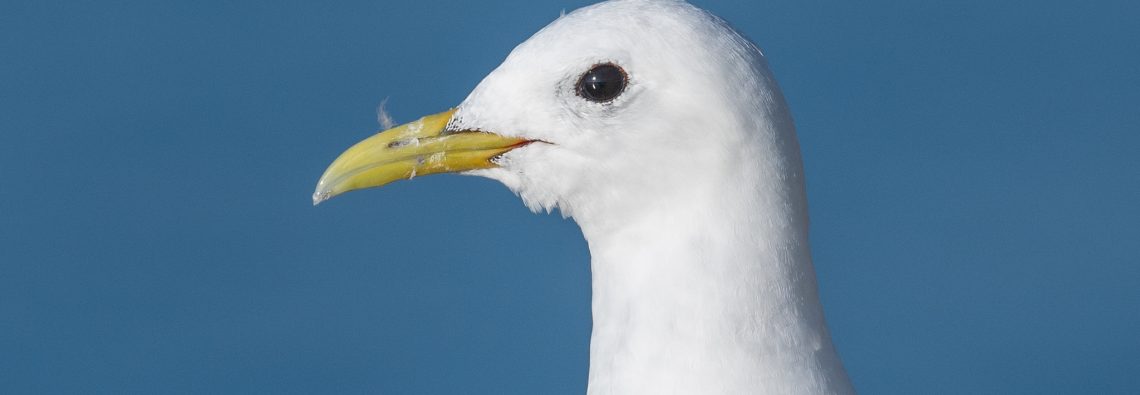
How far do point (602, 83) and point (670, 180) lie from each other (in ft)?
0.70

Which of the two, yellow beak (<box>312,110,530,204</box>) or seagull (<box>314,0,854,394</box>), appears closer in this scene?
seagull (<box>314,0,854,394</box>)

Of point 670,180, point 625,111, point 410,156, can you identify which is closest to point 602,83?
point 625,111

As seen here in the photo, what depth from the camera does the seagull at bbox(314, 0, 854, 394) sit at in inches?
100

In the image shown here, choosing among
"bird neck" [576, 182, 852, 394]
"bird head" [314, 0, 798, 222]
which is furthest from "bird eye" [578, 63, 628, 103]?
"bird neck" [576, 182, 852, 394]

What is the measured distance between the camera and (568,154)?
2.62 m

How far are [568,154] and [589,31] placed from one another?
0.74ft

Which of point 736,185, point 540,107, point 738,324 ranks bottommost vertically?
point 738,324

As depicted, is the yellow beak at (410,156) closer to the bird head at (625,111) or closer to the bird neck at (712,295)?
the bird head at (625,111)

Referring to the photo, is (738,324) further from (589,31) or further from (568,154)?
(589,31)

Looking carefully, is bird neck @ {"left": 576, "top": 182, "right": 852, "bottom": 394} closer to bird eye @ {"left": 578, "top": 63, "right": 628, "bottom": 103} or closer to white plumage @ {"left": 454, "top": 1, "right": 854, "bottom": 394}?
white plumage @ {"left": 454, "top": 1, "right": 854, "bottom": 394}

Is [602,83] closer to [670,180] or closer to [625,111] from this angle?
[625,111]

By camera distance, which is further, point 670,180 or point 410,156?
point 410,156

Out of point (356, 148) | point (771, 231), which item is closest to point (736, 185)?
point (771, 231)

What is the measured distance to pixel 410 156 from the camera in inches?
109
